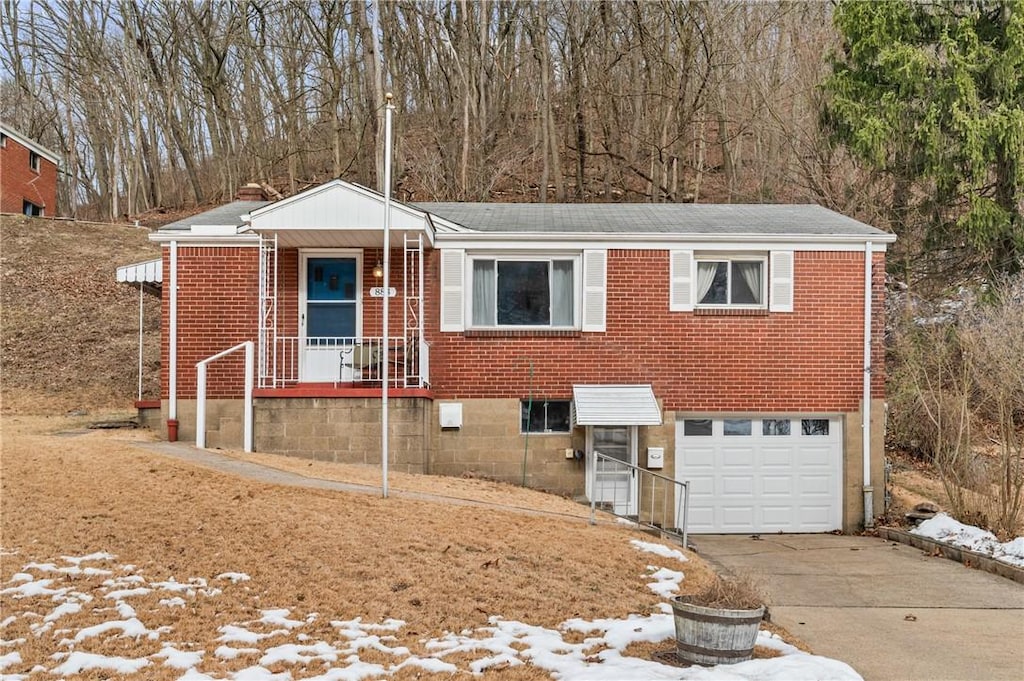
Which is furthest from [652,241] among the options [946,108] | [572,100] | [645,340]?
[572,100]

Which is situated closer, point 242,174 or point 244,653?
point 244,653

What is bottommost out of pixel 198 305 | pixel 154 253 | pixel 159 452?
pixel 159 452

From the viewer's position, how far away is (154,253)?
104ft

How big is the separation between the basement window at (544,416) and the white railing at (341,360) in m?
1.80

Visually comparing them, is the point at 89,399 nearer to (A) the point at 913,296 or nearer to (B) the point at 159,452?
(B) the point at 159,452

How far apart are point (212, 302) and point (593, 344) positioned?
20.0 ft

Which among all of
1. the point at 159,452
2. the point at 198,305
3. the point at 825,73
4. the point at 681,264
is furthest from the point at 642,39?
the point at 159,452

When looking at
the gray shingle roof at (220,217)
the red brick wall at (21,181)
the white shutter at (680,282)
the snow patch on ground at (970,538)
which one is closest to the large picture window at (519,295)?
the white shutter at (680,282)

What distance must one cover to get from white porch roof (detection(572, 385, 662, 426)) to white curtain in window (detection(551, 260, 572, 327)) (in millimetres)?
1129

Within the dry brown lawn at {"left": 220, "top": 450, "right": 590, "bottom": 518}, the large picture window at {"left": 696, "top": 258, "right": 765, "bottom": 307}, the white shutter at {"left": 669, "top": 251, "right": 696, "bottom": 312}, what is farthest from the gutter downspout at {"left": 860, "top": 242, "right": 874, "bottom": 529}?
the dry brown lawn at {"left": 220, "top": 450, "right": 590, "bottom": 518}

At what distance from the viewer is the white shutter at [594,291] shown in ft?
50.8

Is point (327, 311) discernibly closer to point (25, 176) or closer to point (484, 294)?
point (484, 294)

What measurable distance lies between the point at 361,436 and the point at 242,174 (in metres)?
26.2

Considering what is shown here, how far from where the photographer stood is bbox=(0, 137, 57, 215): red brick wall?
33156 millimetres
